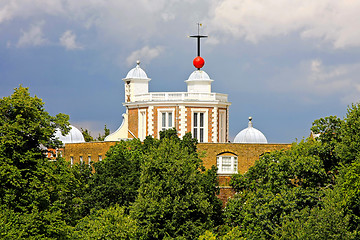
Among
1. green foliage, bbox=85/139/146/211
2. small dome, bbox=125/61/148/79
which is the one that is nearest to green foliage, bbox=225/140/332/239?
green foliage, bbox=85/139/146/211

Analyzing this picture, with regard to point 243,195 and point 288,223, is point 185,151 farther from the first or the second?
point 288,223

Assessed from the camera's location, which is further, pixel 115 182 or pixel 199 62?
pixel 199 62

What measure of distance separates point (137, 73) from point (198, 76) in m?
6.69

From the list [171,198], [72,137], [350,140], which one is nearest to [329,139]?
[350,140]

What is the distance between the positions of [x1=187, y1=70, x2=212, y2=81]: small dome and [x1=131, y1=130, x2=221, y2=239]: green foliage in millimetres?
23530

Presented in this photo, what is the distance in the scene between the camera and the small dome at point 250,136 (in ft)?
284

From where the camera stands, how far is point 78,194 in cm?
6650

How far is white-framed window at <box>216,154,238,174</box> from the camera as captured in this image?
72.9 meters

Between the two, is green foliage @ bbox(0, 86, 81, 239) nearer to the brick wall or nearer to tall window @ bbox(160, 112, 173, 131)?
the brick wall

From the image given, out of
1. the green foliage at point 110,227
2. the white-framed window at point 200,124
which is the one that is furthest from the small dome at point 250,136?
the green foliage at point 110,227

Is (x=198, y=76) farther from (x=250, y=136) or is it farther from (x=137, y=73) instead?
(x=250, y=136)

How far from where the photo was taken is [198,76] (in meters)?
85.6

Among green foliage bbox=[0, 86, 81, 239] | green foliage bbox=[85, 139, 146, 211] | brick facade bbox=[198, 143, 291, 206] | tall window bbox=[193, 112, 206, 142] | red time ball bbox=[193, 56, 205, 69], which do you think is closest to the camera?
green foliage bbox=[0, 86, 81, 239]

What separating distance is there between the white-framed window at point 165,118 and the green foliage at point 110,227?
23053 millimetres
